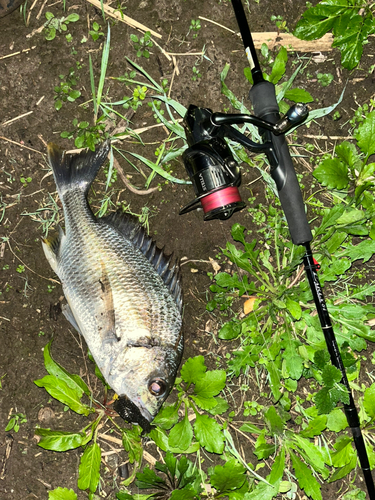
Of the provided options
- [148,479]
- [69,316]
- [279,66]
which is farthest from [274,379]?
[279,66]

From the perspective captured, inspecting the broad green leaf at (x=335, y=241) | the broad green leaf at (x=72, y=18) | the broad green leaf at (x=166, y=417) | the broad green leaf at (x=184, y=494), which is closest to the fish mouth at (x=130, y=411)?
the broad green leaf at (x=166, y=417)

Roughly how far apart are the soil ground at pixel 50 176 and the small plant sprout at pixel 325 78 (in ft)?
0.12

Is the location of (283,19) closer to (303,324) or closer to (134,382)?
(303,324)

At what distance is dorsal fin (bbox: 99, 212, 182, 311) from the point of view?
3.23m

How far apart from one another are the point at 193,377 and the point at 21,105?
2501 mm

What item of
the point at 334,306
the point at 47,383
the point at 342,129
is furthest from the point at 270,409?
the point at 342,129

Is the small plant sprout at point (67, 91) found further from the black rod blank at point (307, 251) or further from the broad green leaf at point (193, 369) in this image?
the broad green leaf at point (193, 369)

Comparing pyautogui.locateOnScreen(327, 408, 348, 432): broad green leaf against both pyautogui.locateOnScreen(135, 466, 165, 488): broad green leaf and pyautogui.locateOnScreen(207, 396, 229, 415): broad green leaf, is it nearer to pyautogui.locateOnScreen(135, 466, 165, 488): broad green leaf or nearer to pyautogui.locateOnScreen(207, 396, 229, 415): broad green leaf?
pyautogui.locateOnScreen(207, 396, 229, 415): broad green leaf

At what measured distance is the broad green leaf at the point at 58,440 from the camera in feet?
10.5

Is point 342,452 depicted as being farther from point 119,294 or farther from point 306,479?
point 119,294

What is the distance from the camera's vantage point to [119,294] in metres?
3.04

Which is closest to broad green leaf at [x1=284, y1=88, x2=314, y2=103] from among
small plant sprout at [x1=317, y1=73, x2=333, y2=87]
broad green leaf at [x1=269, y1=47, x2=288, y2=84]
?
broad green leaf at [x1=269, y1=47, x2=288, y2=84]

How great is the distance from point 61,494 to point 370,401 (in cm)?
237

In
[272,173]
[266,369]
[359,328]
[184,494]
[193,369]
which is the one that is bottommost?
[184,494]
